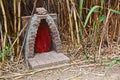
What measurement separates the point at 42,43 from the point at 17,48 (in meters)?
0.18

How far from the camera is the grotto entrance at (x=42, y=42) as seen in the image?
4.60 ft

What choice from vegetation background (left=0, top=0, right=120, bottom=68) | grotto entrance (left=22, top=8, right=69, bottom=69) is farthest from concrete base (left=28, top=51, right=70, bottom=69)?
vegetation background (left=0, top=0, right=120, bottom=68)

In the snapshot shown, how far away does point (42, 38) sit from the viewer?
155 centimetres

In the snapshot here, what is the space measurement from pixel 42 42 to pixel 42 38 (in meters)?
0.03

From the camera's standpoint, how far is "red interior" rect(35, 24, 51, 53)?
154 centimetres

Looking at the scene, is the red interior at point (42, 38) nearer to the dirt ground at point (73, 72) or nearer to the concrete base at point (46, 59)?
the concrete base at point (46, 59)

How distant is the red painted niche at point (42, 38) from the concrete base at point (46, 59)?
0.05m

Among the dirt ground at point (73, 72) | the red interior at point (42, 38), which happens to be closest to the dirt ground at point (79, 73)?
the dirt ground at point (73, 72)

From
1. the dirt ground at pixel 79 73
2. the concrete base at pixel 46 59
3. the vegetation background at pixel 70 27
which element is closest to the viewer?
the dirt ground at pixel 79 73

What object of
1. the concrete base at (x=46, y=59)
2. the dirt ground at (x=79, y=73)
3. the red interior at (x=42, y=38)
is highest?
the red interior at (x=42, y=38)

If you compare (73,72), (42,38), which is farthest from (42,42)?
(73,72)

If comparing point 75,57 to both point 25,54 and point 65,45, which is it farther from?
point 25,54

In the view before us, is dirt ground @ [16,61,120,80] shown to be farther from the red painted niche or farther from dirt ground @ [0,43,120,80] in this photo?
the red painted niche

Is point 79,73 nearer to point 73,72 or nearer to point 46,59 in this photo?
point 73,72
